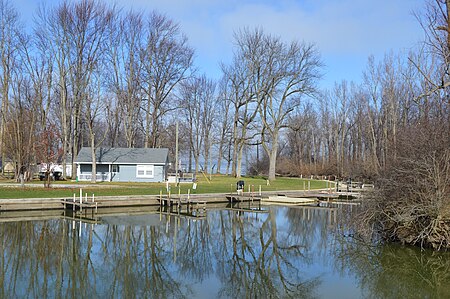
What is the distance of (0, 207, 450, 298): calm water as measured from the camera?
37.7 ft

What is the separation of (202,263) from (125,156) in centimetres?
3076

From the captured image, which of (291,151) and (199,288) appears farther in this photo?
(291,151)

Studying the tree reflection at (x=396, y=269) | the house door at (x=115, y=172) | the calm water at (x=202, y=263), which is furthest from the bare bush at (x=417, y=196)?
the house door at (x=115, y=172)

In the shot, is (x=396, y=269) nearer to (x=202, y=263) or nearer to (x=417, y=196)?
(x=417, y=196)

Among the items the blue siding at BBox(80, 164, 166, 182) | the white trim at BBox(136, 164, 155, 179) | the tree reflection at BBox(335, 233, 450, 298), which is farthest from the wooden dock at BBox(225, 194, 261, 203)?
the tree reflection at BBox(335, 233, 450, 298)

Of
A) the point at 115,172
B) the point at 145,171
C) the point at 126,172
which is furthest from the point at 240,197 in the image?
the point at 115,172

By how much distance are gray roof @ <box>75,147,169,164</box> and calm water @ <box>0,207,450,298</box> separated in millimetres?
20983

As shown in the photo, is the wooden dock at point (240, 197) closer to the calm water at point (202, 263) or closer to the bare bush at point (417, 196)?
the calm water at point (202, 263)

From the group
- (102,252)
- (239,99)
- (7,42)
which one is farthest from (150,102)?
(102,252)

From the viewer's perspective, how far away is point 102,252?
50.7 ft

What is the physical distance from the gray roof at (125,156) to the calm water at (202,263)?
21.0 m

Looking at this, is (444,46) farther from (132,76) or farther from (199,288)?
(132,76)

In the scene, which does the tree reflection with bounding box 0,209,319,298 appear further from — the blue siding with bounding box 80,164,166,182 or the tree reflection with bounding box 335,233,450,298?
the blue siding with bounding box 80,164,166,182

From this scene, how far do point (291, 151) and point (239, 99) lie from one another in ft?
97.7
